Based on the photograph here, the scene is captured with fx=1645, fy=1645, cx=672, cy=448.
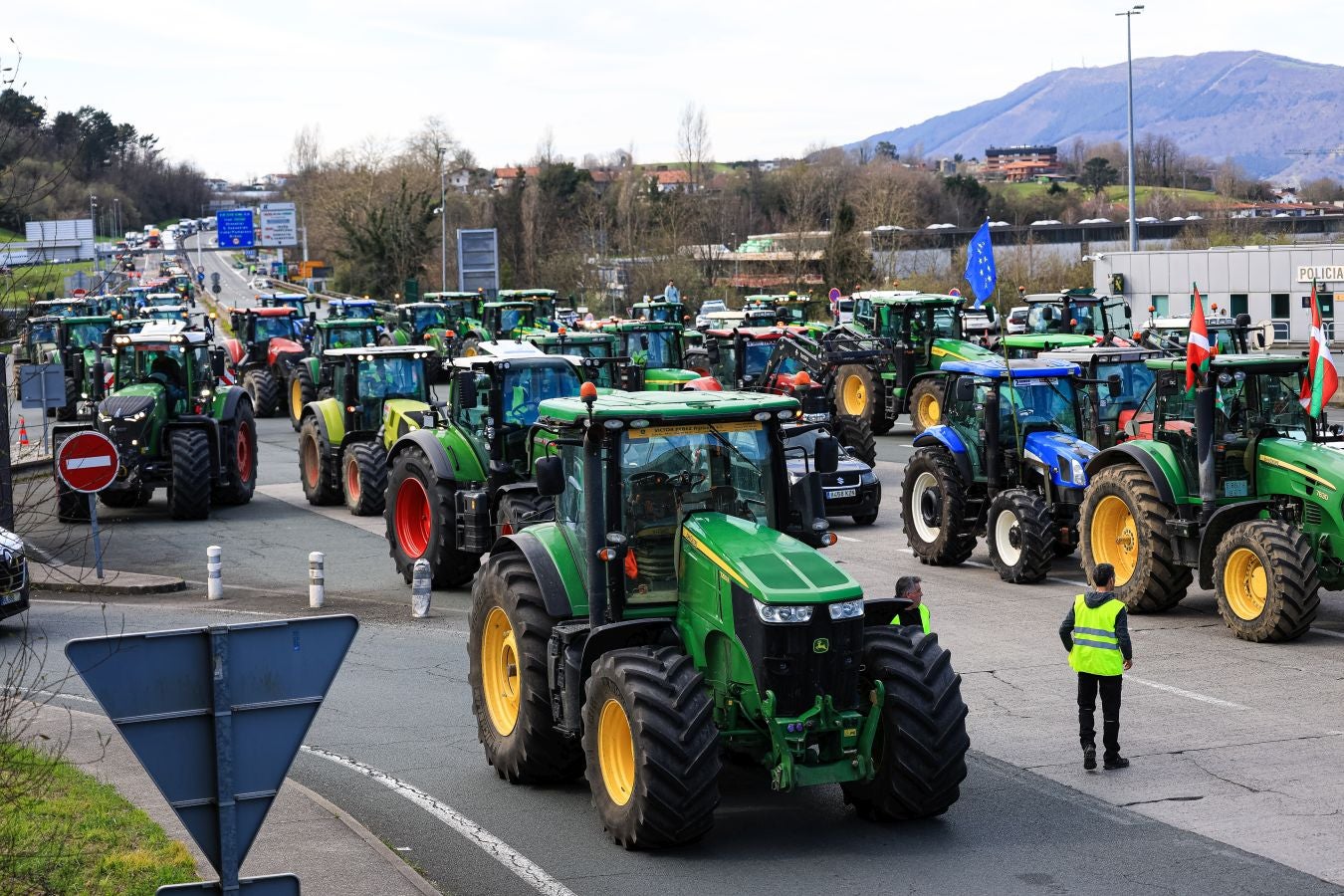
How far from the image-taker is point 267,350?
44.4m

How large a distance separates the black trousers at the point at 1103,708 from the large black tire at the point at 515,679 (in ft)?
11.3

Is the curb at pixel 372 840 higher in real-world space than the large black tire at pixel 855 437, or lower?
lower

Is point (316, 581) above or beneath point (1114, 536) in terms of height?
beneath

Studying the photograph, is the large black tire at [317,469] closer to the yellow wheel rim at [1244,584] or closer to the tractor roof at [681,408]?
the yellow wheel rim at [1244,584]

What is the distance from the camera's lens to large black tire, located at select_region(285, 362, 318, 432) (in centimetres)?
3694

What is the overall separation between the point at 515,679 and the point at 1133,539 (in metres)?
7.81

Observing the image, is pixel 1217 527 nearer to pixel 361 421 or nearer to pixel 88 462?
pixel 88 462

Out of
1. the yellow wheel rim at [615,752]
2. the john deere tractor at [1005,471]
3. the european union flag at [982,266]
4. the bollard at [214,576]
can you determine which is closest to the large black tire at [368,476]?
the bollard at [214,576]

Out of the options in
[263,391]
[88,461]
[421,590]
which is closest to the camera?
[421,590]

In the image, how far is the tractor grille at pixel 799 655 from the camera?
29.9 feet

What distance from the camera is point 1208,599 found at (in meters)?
17.3

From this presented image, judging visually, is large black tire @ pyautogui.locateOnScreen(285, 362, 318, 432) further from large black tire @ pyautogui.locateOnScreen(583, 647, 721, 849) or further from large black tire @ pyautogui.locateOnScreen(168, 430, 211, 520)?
large black tire @ pyautogui.locateOnScreen(583, 647, 721, 849)

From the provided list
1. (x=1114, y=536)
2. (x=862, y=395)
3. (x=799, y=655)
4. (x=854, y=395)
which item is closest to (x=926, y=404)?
(x=862, y=395)

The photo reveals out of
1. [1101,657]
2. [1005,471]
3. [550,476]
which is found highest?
[550,476]
